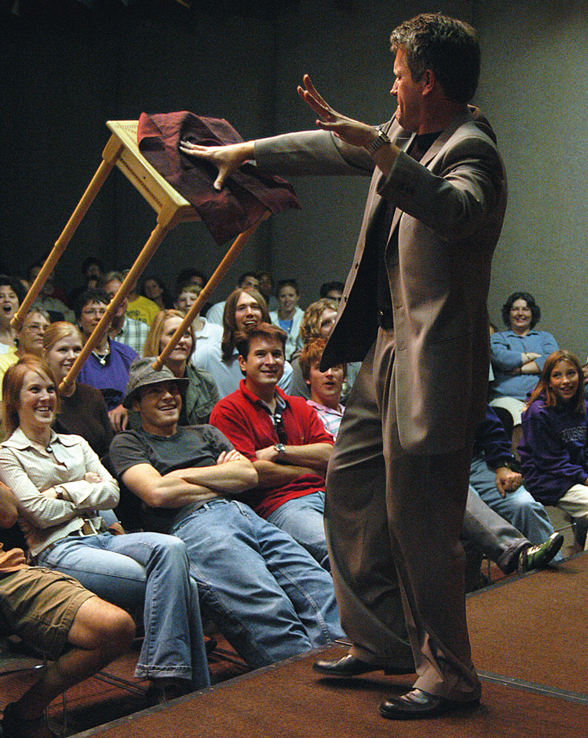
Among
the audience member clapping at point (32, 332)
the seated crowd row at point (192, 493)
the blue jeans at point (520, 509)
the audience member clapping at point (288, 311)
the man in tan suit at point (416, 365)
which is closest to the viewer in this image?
the man in tan suit at point (416, 365)

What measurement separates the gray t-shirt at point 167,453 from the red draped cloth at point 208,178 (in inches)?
37.2

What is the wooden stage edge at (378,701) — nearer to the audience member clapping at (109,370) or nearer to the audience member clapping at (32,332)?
the audience member clapping at (109,370)

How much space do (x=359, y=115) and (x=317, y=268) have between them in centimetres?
147

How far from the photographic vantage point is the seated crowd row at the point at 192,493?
243cm

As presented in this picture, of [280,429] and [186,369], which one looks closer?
[280,429]

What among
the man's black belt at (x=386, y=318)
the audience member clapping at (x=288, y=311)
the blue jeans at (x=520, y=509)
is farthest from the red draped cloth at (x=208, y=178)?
the audience member clapping at (x=288, y=311)

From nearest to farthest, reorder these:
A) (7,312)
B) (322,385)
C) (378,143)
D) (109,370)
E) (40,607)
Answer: (378,143) < (40,607) < (322,385) < (109,370) < (7,312)

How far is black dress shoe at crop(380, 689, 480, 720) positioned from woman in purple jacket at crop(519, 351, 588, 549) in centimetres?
267

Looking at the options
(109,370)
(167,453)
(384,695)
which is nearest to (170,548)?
(167,453)

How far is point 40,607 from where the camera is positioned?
2.25 metres

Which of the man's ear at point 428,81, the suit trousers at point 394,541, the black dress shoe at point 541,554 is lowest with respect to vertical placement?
the black dress shoe at point 541,554

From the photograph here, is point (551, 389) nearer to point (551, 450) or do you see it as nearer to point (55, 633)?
point (551, 450)

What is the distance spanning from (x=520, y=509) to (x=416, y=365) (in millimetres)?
2389

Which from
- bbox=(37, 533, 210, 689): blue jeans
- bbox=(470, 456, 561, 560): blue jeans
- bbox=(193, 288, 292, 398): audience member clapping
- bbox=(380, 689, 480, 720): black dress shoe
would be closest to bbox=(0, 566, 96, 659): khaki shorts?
bbox=(37, 533, 210, 689): blue jeans
